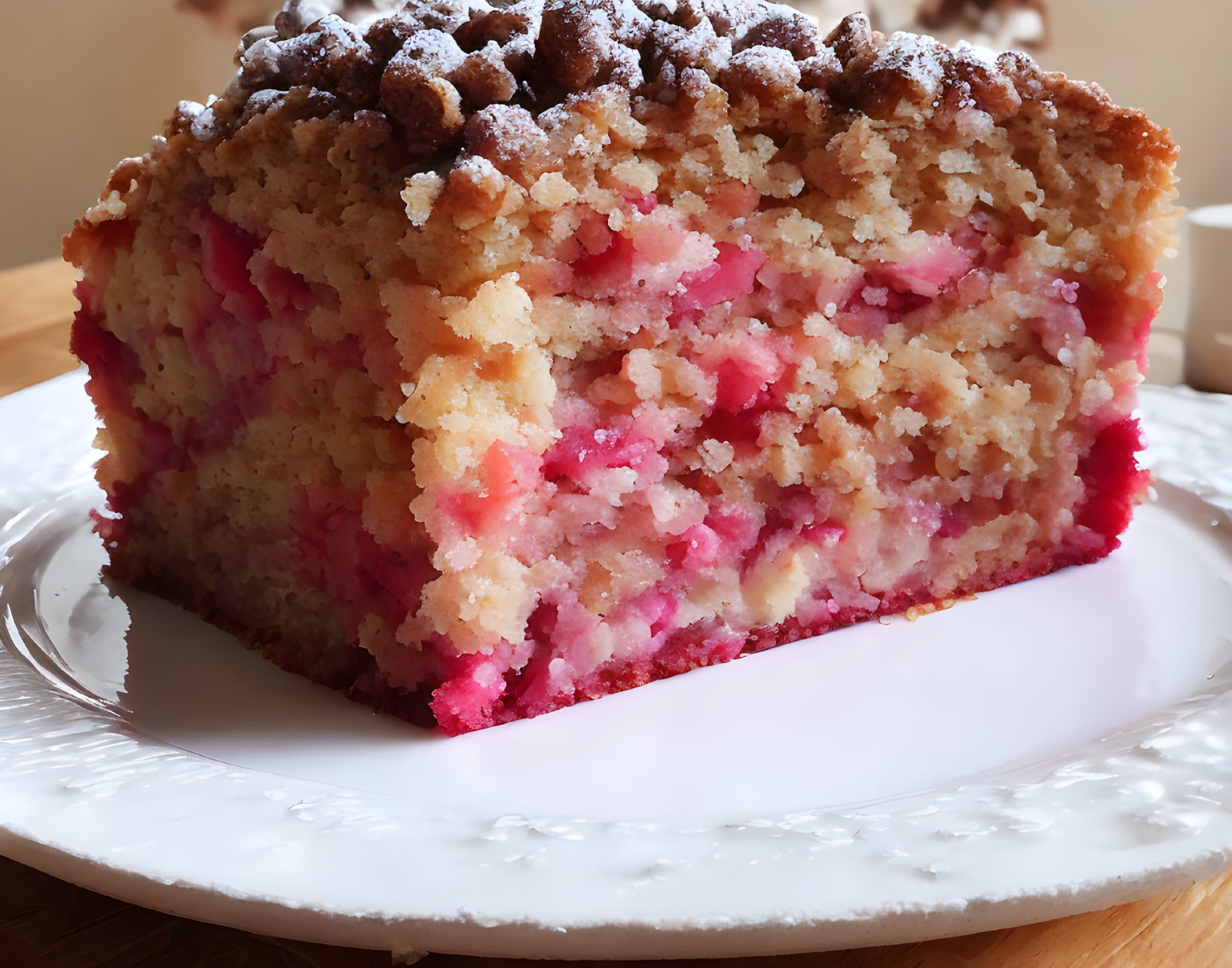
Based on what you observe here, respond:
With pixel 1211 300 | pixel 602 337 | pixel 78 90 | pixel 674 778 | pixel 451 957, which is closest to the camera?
pixel 451 957

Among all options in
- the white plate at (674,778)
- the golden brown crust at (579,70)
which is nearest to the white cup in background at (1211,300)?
the white plate at (674,778)

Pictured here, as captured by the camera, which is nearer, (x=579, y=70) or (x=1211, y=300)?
(x=579, y=70)

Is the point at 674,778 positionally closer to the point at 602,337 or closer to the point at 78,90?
the point at 602,337

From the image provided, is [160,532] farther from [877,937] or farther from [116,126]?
[116,126]

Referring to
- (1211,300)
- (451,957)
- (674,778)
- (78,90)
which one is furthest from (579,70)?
(78,90)

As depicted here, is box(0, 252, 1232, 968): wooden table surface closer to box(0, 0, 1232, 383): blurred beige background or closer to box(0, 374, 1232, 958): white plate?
box(0, 374, 1232, 958): white plate

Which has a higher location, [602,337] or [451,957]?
[602,337]

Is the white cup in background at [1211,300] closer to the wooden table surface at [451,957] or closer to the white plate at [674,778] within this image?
the white plate at [674,778]

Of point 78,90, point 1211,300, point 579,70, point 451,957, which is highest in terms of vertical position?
point 579,70
